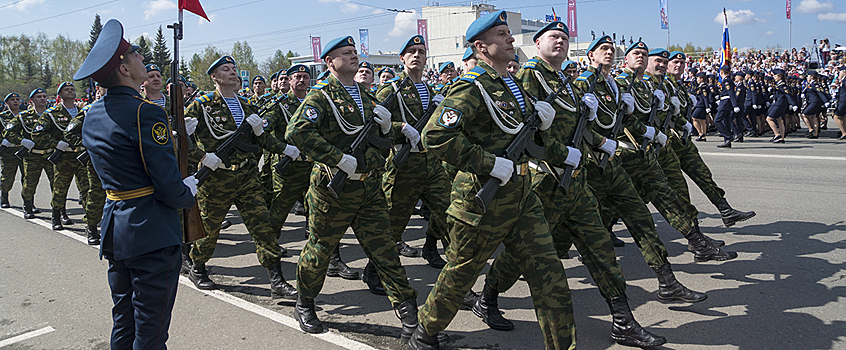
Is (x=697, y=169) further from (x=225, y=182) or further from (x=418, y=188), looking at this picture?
(x=225, y=182)

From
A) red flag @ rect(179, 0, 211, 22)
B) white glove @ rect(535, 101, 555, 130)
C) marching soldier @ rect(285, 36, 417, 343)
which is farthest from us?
red flag @ rect(179, 0, 211, 22)

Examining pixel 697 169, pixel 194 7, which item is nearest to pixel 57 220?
pixel 194 7

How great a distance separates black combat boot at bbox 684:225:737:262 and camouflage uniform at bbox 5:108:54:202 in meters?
9.00

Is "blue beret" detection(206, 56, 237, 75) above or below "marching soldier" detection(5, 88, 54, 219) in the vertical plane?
above

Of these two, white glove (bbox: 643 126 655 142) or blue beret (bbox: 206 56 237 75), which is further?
blue beret (bbox: 206 56 237 75)

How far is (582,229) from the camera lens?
3.65 m

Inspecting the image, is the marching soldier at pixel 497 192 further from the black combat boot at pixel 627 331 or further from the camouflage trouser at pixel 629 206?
the camouflage trouser at pixel 629 206

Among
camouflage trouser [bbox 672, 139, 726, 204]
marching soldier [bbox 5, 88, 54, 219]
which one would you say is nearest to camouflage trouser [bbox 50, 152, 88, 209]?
marching soldier [bbox 5, 88, 54, 219]

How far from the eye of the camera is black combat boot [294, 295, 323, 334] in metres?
3.96

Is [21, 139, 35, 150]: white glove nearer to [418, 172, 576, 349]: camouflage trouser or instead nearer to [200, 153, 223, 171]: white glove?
[200, 153, 223, 171]: white glove

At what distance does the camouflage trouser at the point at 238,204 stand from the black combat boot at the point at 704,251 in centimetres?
378

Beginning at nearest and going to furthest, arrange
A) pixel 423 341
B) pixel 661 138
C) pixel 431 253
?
pixel 423 341 < pixel 661 138 < pixel 431 253

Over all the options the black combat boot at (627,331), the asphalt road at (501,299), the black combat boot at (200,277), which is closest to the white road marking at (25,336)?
the asphalt road at (501,299)

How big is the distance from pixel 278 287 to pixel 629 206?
295 cm
